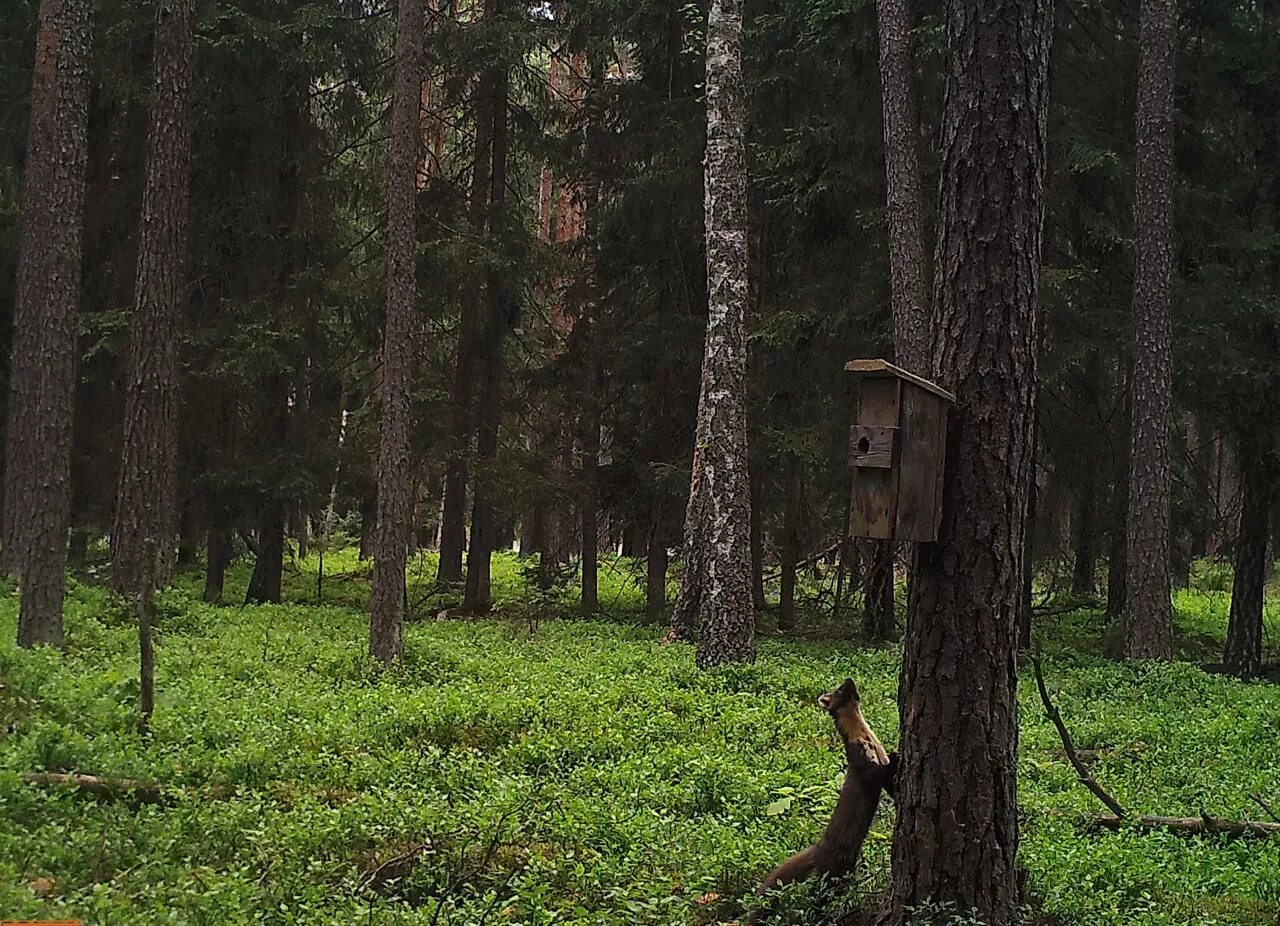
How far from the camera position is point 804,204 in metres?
15.4

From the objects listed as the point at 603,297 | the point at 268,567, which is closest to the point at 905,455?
the point at 603,297

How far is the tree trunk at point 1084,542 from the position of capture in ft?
52.3

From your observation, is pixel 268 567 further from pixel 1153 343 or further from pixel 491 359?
pixel 1153 343

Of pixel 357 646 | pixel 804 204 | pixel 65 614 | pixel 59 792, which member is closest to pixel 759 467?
pixel 804 204

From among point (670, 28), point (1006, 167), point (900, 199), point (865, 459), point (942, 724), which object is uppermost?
point (670, 28)

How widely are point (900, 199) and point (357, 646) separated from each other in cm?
819

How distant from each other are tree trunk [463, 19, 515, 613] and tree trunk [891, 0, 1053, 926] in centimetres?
1368

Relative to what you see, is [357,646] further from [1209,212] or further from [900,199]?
[1209,212]

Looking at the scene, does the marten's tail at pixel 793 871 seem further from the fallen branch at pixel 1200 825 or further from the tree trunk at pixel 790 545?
the tree trunk at pixel 790 545

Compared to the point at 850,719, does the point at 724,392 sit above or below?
above

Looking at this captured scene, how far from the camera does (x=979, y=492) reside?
4.41 m

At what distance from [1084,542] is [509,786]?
40.6 feet

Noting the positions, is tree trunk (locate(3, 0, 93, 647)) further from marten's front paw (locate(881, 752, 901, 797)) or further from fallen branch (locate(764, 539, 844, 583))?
fallen branch (locate(764, 539, 844, 583))

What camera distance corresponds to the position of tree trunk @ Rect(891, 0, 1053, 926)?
439 cm
